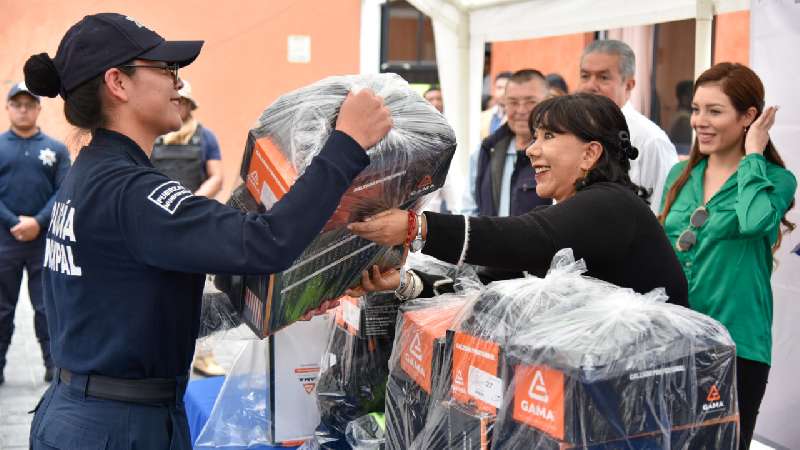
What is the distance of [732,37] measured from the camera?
692 cm

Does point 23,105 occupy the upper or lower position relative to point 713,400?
upper

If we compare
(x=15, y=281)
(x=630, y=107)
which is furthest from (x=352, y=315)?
(x=15, y=281)

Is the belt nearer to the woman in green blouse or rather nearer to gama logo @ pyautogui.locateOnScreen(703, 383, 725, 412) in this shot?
gama logo @ pyautogui.locateOnScreen(703, 383, 725, 412)

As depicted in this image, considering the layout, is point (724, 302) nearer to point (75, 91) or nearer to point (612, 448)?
point (612, 448)

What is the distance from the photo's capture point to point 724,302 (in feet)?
8.83

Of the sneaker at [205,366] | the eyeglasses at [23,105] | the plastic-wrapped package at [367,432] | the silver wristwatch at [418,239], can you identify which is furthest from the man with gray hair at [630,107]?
the eyeglasses at [23,105]

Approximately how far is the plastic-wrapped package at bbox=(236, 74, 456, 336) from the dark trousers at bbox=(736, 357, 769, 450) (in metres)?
1.29

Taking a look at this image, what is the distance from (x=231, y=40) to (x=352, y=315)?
8.79 metres

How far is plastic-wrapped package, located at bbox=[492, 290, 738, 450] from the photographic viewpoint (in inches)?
54.2

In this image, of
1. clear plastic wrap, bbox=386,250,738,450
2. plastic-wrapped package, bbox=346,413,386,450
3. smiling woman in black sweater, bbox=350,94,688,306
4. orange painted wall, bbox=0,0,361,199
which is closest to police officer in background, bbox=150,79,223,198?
plastic-wrapped package, bbox=346,413,386,450

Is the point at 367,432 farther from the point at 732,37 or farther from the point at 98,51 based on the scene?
the point at 732,37

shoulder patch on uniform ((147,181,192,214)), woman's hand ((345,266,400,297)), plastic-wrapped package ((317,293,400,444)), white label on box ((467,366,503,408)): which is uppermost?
shoulder patch on uniform ((147,181,192,214))

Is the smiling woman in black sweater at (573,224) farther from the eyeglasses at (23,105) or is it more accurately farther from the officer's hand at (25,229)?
the eyeglasses at (23,105)

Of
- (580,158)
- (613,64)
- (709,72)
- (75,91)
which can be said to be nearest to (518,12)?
(613,64)
